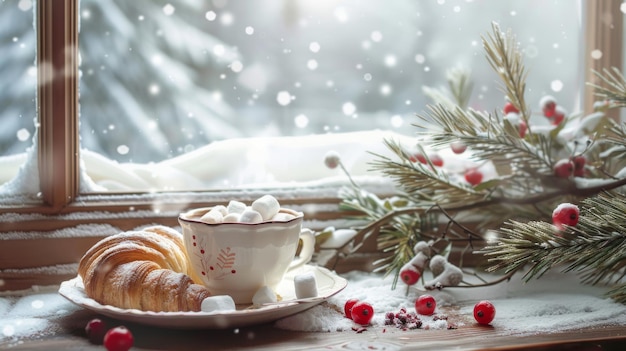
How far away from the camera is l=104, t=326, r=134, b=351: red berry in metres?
0.66

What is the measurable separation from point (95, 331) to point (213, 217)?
0.64ft

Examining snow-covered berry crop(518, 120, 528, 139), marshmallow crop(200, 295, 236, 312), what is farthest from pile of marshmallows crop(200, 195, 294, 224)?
snow-covered berry crop(518, 120, 528, 139)

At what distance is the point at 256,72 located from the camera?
1.12 m

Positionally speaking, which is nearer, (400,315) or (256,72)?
(400,315)

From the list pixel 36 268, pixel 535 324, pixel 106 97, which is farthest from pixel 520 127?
pixel 36 268

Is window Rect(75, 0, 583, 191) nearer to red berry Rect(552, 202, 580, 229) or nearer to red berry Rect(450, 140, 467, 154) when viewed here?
red berry Rect(450, 140, 467, 154)

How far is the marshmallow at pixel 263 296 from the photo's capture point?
79 centimetres

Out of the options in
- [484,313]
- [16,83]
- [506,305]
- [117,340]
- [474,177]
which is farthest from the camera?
[474,177]

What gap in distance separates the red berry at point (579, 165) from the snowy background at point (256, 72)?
9.8 inches

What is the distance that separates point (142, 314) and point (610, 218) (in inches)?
22.3

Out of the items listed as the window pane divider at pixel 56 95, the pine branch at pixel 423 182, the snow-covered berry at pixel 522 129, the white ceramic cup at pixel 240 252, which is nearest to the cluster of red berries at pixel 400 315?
the white ceramic cup at pixel 240 252

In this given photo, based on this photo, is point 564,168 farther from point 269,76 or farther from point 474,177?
point 269,76

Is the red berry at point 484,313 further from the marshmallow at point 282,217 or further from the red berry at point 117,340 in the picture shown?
the red berry at point 117,340

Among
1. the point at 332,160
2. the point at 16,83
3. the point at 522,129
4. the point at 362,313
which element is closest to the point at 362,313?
the point at 362,313
